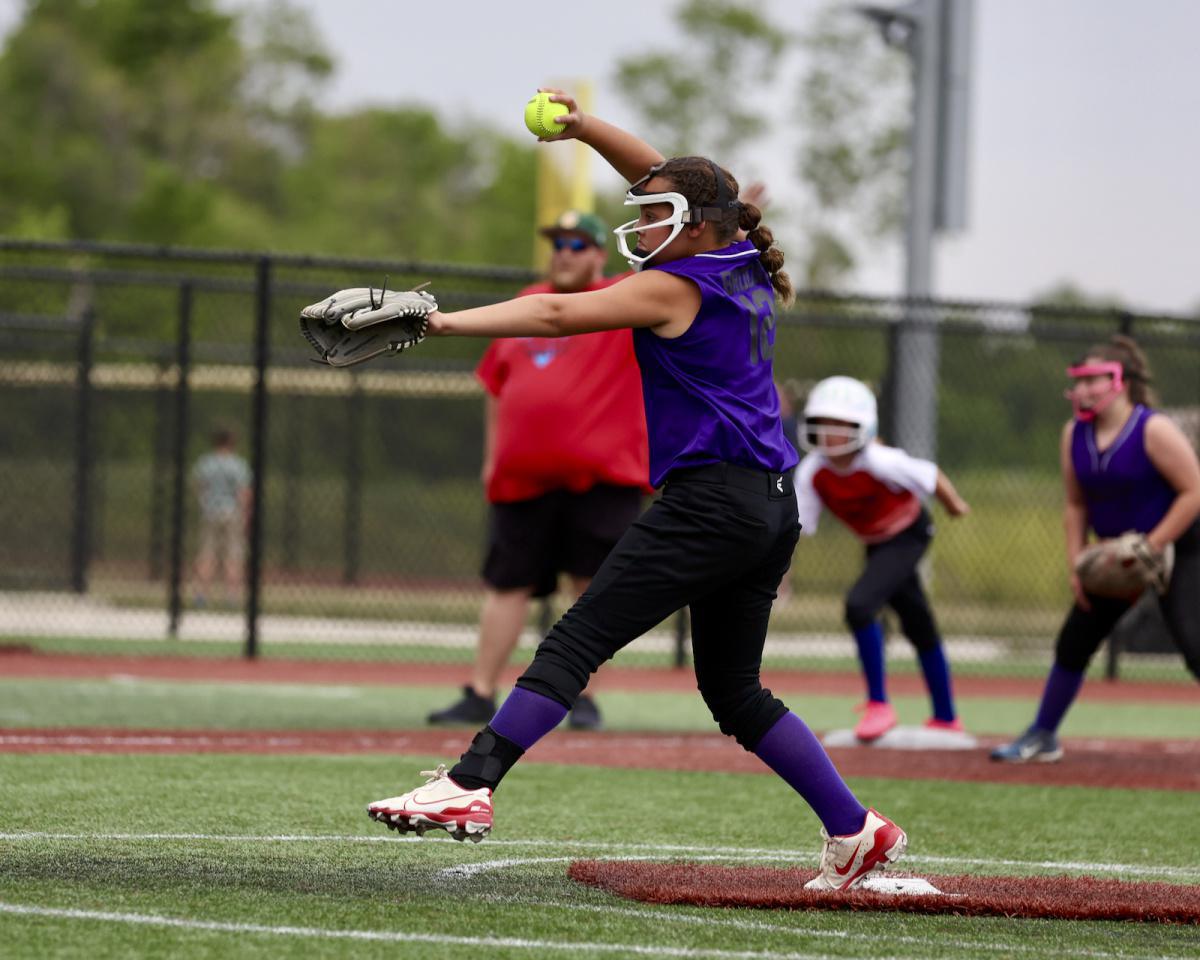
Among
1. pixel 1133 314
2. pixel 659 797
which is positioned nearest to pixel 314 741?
pixel 659 797

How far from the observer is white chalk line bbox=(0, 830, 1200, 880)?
17.9ft

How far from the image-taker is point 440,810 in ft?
14.7

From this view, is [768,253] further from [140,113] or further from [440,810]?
[140,113]

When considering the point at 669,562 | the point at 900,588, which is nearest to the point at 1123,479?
the point at 900,588

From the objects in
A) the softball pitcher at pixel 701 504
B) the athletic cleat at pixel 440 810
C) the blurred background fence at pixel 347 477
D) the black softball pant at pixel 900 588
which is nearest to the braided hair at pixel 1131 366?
the black softball pant at pixel 900 588

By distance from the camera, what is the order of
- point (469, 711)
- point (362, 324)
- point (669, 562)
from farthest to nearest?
1. point (469, 711)
2. point (669, 562)
3. point (362, 324)

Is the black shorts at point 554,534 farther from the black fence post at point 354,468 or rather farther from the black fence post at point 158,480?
the black fence post at point 354,468

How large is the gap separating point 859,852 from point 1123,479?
11.9ft

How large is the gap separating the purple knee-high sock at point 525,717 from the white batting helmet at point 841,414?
4.24m

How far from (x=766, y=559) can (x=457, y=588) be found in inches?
593

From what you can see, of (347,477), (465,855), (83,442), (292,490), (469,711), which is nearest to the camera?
(465,855)

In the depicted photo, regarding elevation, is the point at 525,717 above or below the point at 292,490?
above

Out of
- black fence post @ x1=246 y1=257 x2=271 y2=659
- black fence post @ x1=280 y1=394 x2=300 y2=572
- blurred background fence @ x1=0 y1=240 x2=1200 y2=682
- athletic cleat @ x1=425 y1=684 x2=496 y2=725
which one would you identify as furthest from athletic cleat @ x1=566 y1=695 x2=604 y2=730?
black fence post @ x1=280 y1=394 x2=300 y2=572

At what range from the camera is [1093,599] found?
828cm
